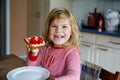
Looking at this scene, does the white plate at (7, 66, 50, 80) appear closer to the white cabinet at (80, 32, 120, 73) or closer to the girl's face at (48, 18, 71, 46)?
the girl's face at (48, 18, 71, 46)

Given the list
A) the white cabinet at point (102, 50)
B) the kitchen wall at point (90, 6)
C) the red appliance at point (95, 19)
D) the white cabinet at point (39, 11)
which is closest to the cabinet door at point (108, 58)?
the white cabinet at point (102, 50)

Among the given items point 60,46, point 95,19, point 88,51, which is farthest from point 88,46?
point 60,46

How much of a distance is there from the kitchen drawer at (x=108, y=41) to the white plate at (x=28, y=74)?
1.89 m

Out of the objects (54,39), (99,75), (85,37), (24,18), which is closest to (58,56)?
(54,39)

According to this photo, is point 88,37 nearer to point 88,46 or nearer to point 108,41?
point 88,46

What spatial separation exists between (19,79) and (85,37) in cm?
223

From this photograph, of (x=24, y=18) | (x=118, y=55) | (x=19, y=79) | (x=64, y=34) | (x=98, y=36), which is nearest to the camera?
(x=19, y=79)

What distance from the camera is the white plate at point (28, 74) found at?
2.52ft

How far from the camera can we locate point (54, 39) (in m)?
0.95

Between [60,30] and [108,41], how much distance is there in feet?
6.08

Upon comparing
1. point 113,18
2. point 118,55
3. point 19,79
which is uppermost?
point 113,18

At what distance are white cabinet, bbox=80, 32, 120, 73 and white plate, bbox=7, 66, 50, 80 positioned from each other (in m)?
1.89

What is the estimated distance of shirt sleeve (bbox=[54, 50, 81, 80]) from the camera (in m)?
0.78

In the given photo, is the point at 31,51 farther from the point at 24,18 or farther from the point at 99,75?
the point at 24,18
